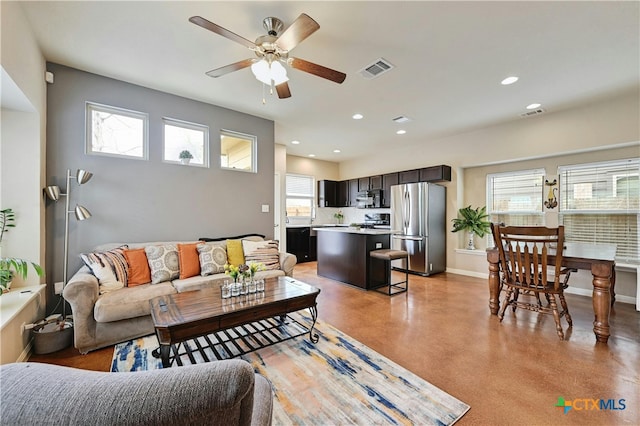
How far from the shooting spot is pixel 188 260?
3.12 m

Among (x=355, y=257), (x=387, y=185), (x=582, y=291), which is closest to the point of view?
(x=582, y=291)

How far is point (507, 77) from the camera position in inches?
121

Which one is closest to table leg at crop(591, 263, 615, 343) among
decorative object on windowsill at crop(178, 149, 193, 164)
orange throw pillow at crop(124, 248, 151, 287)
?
orange throw pillow at crop(124, 248, 151, 287)

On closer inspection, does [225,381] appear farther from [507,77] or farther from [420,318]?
[507,77]

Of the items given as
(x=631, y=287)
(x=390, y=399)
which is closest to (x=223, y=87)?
(x=390, y=399)

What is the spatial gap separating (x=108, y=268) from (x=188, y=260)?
0.74 meters

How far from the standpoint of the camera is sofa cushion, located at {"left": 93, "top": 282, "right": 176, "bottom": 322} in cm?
228

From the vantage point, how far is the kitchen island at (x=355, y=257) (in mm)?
4184

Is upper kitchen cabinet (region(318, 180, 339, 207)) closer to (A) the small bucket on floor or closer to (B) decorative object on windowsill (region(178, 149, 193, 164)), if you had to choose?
(B) decorative object on windowsill (region(178, 149, 193, 164))

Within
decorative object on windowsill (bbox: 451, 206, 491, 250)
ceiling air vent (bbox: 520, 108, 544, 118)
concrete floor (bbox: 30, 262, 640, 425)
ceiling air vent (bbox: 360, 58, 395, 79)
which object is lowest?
concrete floor (bbox: 30, 262, 640, 425)

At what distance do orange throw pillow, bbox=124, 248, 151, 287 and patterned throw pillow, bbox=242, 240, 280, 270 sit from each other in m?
1.10

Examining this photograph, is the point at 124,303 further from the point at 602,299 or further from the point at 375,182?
the point at 375,182

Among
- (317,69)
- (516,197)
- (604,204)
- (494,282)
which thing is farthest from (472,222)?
(317,69)

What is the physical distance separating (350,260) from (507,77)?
10.5ft
